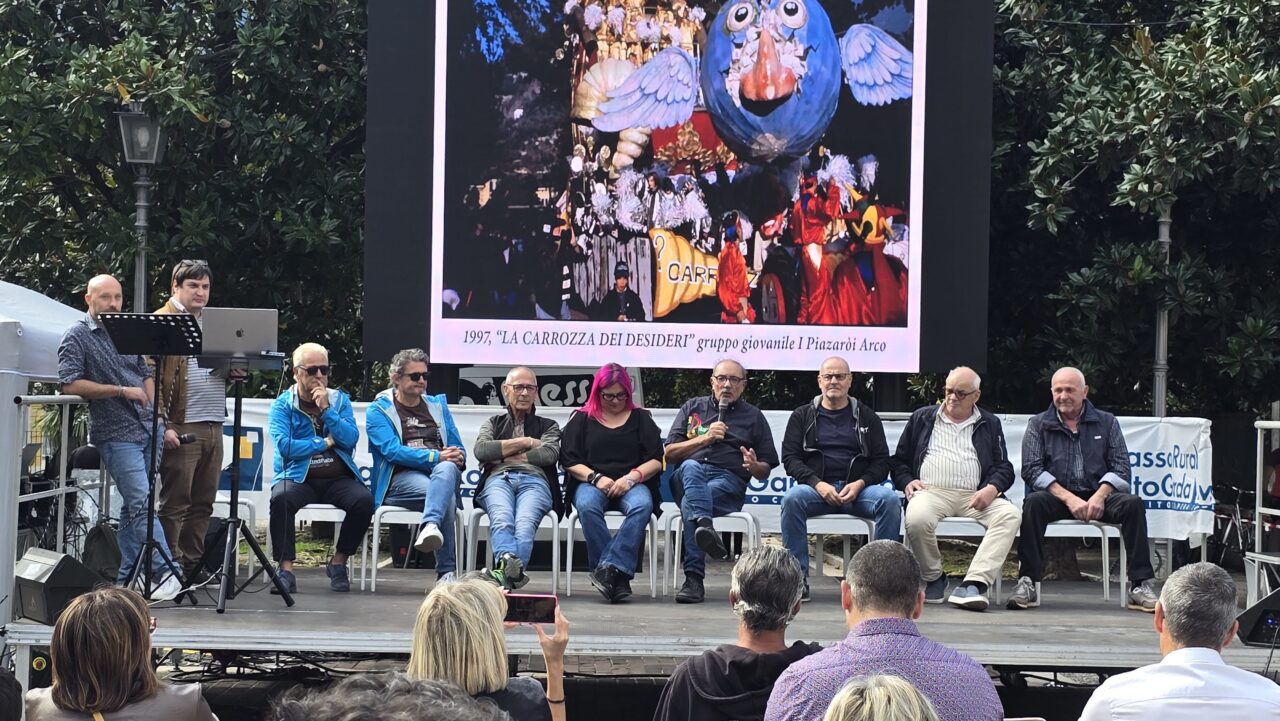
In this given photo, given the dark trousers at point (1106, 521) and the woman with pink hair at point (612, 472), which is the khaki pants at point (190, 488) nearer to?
the woman with pink hair at point (612, 472)

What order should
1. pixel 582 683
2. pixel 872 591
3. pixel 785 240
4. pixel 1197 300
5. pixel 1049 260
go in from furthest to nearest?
pixel 1049 260, pixel 1197 300, pixel 785 240, pixel 582 683, pixel 872 591

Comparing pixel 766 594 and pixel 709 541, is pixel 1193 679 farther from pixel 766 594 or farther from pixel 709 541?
pixel 709 541

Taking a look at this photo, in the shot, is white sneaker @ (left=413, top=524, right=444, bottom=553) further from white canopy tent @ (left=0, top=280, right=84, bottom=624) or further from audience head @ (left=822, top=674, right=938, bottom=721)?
audience head @ (left=822, top=674, right=938, bottom=721)

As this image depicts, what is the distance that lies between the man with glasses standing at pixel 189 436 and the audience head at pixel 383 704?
5.40m

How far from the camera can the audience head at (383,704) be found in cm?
137

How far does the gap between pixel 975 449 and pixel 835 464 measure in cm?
76

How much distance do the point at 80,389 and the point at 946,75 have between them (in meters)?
6.63

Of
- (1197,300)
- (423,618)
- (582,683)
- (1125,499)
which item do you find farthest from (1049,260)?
(423,618)

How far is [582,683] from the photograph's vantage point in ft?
25.9

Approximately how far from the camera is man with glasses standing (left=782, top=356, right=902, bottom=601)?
7.18 m

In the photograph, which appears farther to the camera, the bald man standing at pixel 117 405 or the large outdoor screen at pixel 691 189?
the large outdoor screen at pixel 691 189

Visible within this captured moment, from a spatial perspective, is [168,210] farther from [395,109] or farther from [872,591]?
[872,591]

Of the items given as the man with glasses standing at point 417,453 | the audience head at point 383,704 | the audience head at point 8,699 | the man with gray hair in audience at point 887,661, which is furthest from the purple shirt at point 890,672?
the man with glasses standing at point 417,453

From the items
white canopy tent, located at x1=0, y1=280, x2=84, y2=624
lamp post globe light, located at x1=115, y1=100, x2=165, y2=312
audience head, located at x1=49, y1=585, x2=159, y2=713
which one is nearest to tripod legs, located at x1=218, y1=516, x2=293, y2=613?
white canopy tent, located at x1=0, y1=280, x2=84, y2=624
